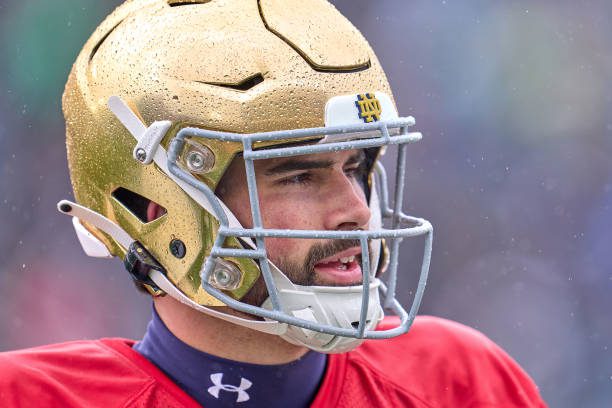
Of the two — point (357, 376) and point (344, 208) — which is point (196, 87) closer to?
point (344, 208)

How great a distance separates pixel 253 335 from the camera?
5.39 feet

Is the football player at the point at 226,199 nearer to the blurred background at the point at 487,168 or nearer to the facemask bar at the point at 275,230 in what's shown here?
the facemask bar at the point at 275,230

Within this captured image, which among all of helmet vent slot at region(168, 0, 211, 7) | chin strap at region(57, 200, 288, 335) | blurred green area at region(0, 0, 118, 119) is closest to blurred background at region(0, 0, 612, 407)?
blurred green area at region(0, 0, 118, 119)

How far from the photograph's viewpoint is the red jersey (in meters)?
1.61

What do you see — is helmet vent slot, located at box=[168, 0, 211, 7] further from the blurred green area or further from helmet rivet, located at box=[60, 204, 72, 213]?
the blurred green area

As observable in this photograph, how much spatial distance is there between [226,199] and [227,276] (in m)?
0.12

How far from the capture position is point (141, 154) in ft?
5.22

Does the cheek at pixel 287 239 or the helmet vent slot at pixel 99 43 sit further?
the helmet vent slot at pixel 99 43

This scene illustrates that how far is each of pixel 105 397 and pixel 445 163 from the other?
2448 millimetres

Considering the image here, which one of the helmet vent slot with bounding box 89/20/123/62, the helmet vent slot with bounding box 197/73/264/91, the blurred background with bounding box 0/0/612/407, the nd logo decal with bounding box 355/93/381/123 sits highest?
the helmet vent slot with bounding box 89/20/123/62

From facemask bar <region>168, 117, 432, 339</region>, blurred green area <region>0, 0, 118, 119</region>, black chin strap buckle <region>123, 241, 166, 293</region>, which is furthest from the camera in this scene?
blurred green area <region>0, 0, 118, 119</region>

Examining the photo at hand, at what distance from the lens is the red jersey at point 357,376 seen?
161 cm

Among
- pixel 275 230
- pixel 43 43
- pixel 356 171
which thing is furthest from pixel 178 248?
pixel 43 43

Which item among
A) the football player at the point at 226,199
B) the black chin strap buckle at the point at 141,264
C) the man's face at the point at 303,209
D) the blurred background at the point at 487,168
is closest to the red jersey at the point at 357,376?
the football player at the point at 226,199
